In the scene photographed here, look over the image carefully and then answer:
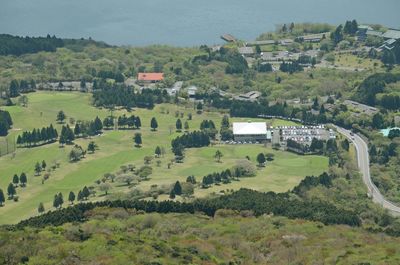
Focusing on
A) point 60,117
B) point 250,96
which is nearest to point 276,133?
point 250,96

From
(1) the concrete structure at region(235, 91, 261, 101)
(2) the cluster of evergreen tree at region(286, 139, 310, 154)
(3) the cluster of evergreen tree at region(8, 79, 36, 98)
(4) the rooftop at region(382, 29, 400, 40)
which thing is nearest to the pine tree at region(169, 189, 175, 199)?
(2) the cluster of evergreen tree at region(286, 139, 310, 154)

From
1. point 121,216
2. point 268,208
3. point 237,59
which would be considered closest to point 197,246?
point 121,216

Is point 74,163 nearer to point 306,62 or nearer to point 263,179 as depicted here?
point 263,179

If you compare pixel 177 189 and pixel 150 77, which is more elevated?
pixel 150 77

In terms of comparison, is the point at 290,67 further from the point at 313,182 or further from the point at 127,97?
the point at 313,182

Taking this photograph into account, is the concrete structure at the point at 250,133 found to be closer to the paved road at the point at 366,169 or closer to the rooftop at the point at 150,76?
the paved road at the point at 366,169

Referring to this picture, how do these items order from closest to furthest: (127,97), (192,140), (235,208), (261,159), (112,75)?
1. (235,208)
2. (261,159)
3. (192,140)
4. (127,97)
5. (112,75)
